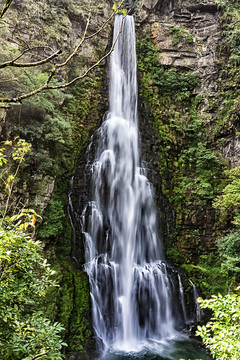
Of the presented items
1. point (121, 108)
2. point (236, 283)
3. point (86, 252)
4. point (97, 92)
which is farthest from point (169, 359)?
point (97, 92)

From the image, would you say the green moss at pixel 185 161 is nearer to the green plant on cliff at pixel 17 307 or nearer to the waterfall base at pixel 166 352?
the waterfall base at pixel 166 352

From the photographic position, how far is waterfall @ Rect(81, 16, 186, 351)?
9812 mm

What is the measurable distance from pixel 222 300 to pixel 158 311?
25.1ft

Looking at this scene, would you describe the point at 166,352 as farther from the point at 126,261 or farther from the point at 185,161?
the point at 185,161

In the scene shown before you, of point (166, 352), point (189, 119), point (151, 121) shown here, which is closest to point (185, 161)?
point (189, 119)

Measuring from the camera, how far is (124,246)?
1173 cm

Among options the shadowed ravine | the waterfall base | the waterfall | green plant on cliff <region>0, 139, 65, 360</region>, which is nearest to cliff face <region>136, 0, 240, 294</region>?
the waterfall

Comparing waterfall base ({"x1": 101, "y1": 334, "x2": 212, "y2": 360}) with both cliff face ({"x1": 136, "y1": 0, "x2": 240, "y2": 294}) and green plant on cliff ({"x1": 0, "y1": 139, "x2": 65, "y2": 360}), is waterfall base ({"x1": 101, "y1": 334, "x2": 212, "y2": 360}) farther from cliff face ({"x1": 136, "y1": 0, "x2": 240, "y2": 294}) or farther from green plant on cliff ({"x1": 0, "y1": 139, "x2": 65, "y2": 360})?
green plant on cliff ({"x1": 0, "y1": 139, "x2": 65, "y2": 360})

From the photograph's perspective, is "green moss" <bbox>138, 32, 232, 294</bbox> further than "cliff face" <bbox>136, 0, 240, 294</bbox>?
No

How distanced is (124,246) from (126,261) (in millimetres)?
688

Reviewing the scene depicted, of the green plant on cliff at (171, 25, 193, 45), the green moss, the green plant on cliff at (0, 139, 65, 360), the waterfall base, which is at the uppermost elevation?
the green plant on cliff at (171, 25, 193, 45)

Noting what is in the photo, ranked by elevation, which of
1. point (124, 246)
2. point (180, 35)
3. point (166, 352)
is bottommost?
point (166, 352)

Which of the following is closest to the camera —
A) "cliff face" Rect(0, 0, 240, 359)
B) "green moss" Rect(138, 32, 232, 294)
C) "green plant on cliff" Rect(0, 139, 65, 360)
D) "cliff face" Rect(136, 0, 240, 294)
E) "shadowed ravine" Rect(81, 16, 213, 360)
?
"green plant on cliff" Rect(0, 139, 65, 360)

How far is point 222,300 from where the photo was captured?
12.6 feet
